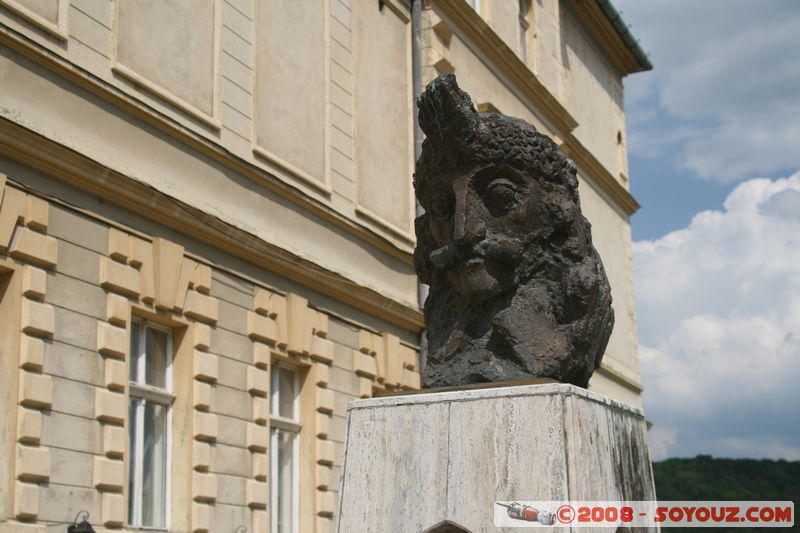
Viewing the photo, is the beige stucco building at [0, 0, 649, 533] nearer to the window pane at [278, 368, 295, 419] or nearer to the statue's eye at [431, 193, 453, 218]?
the window pane at [278, 368, 295, 419]

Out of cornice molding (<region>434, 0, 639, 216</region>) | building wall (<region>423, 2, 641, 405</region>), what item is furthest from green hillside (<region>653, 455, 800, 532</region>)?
cornice molding (<region>434, 0, 639, 216</region>)

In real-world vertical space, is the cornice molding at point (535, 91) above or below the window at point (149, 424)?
above

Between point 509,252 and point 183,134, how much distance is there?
602 centimetres

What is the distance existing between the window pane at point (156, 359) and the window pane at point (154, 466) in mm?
244

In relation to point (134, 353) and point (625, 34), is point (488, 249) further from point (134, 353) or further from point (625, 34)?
point (625, 34)

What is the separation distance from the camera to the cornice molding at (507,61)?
19.0 meters

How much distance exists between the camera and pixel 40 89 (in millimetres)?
10375

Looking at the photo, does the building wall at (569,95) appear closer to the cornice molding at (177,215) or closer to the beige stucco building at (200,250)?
the beige stucco building at (200,250)

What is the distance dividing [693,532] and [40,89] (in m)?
6.11

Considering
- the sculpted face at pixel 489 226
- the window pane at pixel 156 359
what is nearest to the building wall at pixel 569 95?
the window pane at pixel 156 359

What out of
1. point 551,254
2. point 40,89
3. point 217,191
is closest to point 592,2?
point 217,191

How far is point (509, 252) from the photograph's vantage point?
679 cm

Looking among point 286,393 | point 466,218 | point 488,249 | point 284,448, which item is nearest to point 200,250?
point 286,393

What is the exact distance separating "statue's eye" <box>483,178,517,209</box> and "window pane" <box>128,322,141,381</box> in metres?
5.32
